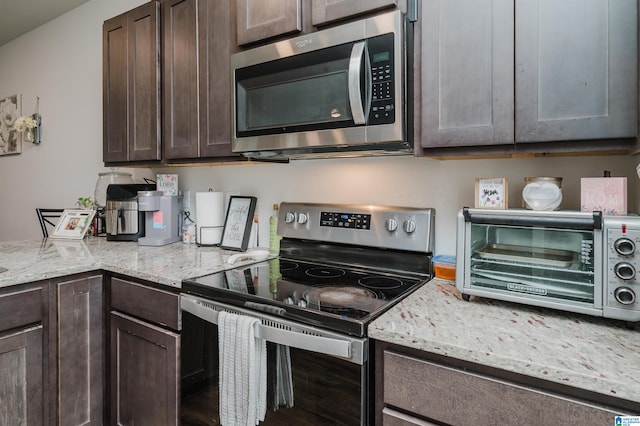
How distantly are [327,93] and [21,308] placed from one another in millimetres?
1502

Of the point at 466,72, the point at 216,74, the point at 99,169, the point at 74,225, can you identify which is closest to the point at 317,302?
the point at 466,72

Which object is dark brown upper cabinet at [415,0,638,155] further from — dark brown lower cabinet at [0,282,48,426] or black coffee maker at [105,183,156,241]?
black coffee maker at [105,183,156,241]

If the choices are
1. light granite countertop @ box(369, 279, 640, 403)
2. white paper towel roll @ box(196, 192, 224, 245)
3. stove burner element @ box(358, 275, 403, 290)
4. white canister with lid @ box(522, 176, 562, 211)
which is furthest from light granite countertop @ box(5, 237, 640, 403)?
white paper towel roll @ box(196, 192, 224, 245)

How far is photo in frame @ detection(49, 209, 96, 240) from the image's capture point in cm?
249

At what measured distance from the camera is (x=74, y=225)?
8.34 ft

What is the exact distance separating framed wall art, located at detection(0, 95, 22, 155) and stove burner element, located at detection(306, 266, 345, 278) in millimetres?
3835

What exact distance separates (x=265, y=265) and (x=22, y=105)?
3.66 metres

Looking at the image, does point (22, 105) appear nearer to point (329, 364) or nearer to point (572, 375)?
point (329, 364)

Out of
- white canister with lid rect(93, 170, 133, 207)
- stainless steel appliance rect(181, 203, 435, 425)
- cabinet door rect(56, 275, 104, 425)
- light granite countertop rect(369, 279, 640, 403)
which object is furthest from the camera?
white canister with lid rect(93, 170, 133, 207)

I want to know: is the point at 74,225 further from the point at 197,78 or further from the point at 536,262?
the point at 536,262

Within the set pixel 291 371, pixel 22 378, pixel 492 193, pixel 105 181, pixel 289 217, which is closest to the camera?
pixel 291 371

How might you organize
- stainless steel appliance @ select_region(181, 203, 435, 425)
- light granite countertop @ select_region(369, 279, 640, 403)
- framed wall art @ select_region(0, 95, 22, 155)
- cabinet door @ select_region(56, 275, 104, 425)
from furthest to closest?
framed wall art @ select_region(0, 95, 22, 155), cabinet door @ select_region(56, 275, 104, 425), stainless steel appliance @ select_region(181, 203, 435, 425), light granite countertop @ select_region(369, 279, 640, 403)

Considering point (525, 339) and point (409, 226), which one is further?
point (409, 226)

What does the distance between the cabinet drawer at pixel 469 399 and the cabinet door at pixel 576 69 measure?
70cm
